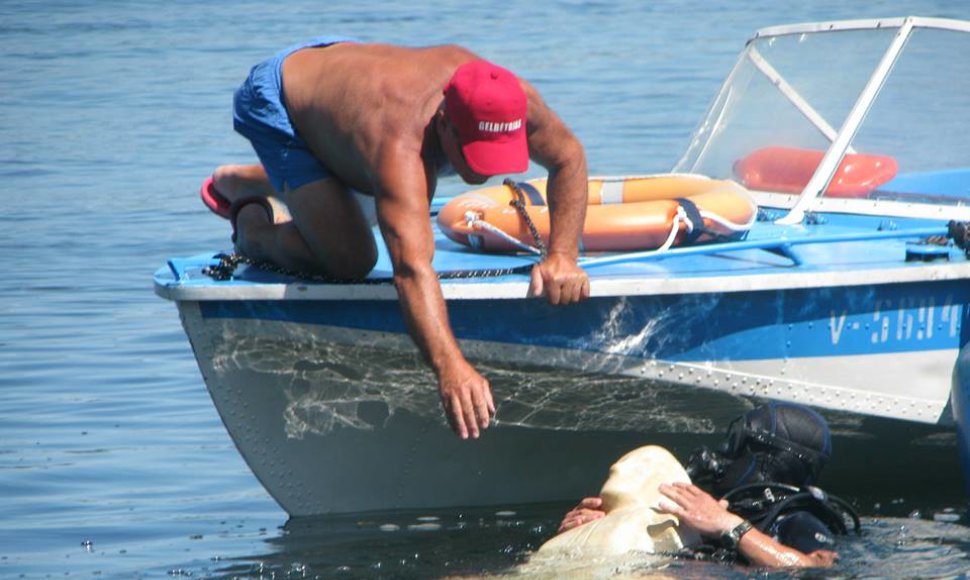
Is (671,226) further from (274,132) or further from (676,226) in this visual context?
(274,132)

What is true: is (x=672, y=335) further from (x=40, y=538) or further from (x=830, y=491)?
(x=40, y=538)

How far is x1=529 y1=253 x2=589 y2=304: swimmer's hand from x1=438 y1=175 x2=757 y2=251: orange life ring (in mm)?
577

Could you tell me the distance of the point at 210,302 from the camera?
21.6 ft

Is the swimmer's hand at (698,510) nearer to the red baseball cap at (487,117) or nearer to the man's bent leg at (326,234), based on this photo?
the red baseball cap at (487,117)

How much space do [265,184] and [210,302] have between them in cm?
89

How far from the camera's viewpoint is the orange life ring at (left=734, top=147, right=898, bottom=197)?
7.94 metres

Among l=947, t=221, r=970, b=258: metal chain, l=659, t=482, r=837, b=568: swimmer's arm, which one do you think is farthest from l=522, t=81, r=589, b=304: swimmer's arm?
l=947, t=221, r=970, b=258: metal chain

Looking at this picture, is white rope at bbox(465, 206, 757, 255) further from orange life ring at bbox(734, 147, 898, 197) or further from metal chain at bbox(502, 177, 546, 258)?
orange life ring at bbox(734, 147, 898, 197)

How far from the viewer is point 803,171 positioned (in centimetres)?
813

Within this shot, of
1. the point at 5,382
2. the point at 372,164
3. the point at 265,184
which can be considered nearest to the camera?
the point at 372,164

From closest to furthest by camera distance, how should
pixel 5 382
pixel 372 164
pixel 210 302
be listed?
1. pixel 372 164
2. pixel 210 302
3. pixel 5 382

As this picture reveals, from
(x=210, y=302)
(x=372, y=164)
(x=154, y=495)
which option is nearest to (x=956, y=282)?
(x=372, y=164)

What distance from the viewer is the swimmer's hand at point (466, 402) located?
543cm

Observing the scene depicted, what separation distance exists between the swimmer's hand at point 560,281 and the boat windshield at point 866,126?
190 centimetres
